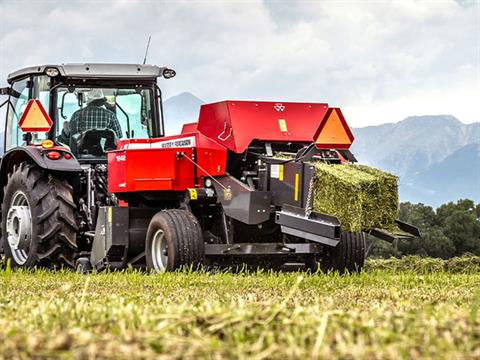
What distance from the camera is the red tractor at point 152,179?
33.4ft

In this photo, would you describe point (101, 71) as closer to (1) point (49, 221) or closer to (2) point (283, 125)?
(1) point (49, 221)

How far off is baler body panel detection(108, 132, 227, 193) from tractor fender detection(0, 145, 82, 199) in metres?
0.61

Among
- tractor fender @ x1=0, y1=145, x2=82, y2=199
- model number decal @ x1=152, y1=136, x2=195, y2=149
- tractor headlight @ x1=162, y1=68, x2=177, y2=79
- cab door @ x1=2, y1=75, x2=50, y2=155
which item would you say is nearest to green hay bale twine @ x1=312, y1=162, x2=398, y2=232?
model number decal @ x1=152, y1=136, x2=195, y2=149

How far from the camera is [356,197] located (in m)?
9.25

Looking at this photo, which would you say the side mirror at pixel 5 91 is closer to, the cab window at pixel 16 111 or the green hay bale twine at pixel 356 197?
the cab window at pixel 16 111

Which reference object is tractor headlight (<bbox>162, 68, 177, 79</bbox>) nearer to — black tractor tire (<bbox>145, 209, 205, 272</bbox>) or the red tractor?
the red tractor

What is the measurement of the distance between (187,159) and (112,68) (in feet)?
8.00

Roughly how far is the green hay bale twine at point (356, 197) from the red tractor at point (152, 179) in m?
0.12

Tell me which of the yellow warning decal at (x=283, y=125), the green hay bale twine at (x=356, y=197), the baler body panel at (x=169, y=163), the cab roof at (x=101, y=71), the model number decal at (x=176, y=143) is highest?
the cab roof at (x=101, y=71)

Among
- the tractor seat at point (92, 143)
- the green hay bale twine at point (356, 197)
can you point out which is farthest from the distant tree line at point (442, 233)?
the green hay bale twine at point (356, 197)

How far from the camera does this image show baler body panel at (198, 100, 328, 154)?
34.6ft

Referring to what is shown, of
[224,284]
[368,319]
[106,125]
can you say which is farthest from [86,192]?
[368,319]

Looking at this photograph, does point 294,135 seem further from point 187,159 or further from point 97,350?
point 97,350

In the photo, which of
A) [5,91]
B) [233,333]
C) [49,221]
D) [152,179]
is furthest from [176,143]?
[233,333]
